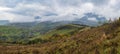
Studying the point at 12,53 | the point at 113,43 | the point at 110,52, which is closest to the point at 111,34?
the point at 113,43

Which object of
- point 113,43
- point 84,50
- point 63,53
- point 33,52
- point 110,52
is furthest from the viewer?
point 33,52

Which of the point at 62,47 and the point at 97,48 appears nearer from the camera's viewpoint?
the point at 97,48

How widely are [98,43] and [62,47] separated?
6.03 meters

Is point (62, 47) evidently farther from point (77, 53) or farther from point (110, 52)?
point (110, 52)

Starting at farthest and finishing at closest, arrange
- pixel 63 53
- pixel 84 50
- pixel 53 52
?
pixel 53 52
pixel 63 53
pixel 84 50

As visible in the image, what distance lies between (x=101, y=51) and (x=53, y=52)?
7.96m

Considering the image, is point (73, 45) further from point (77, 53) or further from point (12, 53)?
point (12, 53)

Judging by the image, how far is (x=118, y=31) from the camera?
24.9 metres

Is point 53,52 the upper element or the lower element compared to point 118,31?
lower

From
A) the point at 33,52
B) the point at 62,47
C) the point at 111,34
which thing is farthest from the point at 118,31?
the point at 33,52

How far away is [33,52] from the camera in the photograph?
30.7 m

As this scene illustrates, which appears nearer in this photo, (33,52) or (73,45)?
(73,45)

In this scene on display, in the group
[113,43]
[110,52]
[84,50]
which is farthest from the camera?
[84,50]

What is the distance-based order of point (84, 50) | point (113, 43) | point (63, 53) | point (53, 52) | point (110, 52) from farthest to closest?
point (53, 52), point (63, 53), point (84, 50), point (113, 43), point (110, 52)
